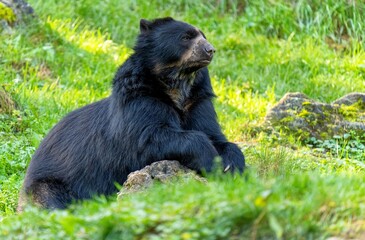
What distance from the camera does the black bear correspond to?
743cm

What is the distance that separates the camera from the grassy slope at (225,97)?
4.73 meters

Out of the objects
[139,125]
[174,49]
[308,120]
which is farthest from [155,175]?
[308,120]

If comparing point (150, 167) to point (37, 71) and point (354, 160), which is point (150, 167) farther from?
point (37, 71)

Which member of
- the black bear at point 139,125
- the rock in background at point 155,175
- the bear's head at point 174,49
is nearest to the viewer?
the rock in background at point 155,175

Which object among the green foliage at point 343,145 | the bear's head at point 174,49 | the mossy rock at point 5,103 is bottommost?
the green foliage at point 343,145

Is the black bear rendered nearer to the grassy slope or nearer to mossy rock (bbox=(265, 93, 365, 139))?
the grassy slope

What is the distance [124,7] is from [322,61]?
3798 mm

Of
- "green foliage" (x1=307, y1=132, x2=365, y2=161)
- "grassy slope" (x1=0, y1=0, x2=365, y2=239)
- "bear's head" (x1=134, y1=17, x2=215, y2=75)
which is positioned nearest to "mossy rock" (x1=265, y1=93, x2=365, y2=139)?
"green foliage" (x1=307, y1=132, x2=365, y2=161)

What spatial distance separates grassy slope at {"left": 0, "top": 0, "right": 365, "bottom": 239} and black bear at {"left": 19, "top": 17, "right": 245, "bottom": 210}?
20.0 inches

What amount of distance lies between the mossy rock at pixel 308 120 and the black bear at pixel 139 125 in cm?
234

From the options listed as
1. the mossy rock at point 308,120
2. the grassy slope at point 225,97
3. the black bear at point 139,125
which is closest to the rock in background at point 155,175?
the black bear at point 139,125

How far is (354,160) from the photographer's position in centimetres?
903

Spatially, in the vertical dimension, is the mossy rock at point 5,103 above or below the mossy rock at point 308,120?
above

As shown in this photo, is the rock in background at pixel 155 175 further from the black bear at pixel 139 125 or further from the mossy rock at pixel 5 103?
the mossy rock at pixel 5 103
